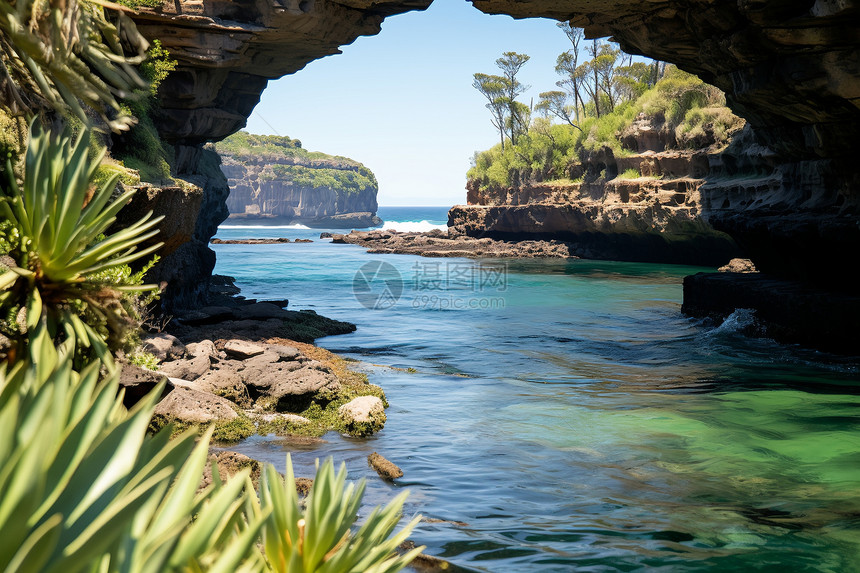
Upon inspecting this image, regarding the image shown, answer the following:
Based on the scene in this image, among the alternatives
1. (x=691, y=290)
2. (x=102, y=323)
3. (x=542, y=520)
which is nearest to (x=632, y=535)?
(x=542, y=520)

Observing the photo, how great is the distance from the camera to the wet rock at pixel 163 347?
35.8 ft

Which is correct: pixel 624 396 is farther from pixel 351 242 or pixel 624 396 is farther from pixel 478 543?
pixel 351 242

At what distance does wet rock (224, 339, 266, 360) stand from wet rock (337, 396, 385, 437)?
8.77 feet

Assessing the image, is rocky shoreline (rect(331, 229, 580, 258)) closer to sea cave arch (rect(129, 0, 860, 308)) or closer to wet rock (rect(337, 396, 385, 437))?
sea cave arch (rect(129, 0, 860, 308))

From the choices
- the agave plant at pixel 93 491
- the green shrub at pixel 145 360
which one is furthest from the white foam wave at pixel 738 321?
the agave plant at pixel 93 491

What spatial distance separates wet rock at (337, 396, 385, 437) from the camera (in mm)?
8680

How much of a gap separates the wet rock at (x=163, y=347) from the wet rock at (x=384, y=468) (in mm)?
4825

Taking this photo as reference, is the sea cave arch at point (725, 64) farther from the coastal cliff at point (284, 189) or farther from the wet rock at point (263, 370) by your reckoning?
the coastal cliff at point (284, 189)

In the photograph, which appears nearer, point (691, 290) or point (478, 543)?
point (478, 543)

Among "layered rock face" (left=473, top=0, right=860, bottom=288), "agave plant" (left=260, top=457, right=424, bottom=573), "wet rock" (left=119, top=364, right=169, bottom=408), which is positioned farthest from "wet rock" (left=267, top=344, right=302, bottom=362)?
"layered rock face" (left=473, top=0, right=860, bottom=288)

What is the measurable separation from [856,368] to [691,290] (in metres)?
7.41

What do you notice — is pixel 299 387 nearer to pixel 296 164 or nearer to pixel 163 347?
pixel 163 347

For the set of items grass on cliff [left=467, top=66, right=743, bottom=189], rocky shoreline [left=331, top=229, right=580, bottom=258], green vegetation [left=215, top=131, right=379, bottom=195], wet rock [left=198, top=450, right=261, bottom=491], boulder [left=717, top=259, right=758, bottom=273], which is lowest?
wet rock [left=198, top=450, right=261, bottom=491]

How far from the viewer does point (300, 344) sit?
582 inches
